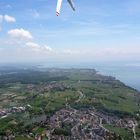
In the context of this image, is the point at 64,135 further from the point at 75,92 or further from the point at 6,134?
the point at 75,92

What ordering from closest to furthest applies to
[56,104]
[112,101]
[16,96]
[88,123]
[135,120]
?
[88,123]
[135,120]
[56,104]
[112,101]
[16,96]

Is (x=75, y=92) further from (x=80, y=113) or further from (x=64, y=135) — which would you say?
(x=64, y=135)

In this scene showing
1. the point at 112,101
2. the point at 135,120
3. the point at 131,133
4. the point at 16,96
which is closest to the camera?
the point at 131,133

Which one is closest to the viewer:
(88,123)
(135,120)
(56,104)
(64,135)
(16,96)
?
(64,135)

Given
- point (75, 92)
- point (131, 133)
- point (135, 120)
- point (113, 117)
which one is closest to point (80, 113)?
point (113, 117)

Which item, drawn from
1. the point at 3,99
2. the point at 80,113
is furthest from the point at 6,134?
the point at 3,99

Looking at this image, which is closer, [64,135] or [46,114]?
[64,135]

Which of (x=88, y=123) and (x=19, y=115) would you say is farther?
(x=19, y=115)

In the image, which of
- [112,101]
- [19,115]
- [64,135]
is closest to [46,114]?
[19,115]

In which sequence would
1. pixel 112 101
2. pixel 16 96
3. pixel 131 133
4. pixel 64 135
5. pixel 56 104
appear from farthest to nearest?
pixel 16 96, pixel 112 101, pixel 56 104, pixel 131 133, pixel 64 135
